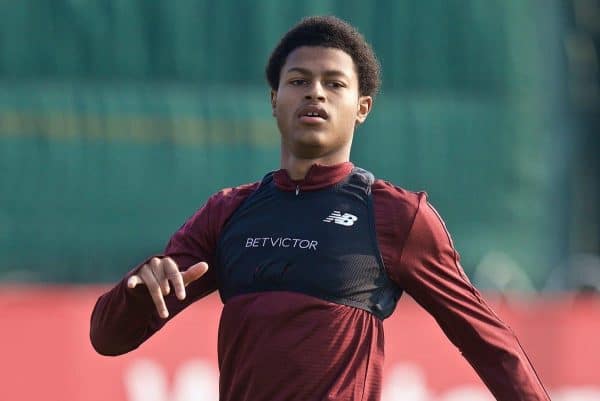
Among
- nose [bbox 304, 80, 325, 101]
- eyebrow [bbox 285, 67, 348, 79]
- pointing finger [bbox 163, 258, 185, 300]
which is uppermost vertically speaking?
eyebrow [bbox 285, 67, 348, 79]

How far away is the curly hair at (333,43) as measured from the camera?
372 centimetres

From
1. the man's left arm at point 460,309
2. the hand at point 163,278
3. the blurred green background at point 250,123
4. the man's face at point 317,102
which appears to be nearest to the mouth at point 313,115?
the man's face at point 317,102

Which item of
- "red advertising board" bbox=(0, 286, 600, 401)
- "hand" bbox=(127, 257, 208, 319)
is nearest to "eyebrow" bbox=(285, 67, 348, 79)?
"hand" bbox=(127, 257, 208, 319)

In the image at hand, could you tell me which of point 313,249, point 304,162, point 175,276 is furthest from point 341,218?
point 175,276

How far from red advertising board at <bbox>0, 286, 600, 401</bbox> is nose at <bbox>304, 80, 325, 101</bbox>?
133 inches

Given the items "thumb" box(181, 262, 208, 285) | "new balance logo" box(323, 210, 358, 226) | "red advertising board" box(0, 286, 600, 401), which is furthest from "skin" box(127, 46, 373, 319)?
"red advertising board" box(0, 286, 600, 401)

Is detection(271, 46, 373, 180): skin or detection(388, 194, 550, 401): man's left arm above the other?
detection(271, 46, 373, 180): skin

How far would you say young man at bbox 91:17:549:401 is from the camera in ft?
11.1

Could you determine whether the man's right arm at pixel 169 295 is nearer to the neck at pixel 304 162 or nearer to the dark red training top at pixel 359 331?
the dark red training top at pixel 359 331

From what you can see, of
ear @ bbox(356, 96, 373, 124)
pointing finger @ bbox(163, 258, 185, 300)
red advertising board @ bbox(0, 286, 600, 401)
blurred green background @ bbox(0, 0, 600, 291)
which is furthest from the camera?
blurred green background @ bbox(0, 0, 600, 291)

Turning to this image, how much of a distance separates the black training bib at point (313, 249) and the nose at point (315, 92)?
21 cm

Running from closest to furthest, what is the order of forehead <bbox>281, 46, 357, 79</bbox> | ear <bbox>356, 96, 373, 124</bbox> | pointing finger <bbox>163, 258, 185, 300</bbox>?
1. pointing finger <bbox>163, 258, 185, 300</bbox>
2. forehead <bbox>281, 46, 357, 79</bbox>
3. ear <bbox>356, 96, 373, 124</bbox>

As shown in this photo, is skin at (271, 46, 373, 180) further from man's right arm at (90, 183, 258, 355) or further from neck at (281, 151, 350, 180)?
man's right arm at (90, 183, 258, 355)

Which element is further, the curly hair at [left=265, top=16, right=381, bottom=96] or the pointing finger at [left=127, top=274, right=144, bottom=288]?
the curly hair at [left=265, top=16, right=381, bottom=96]
